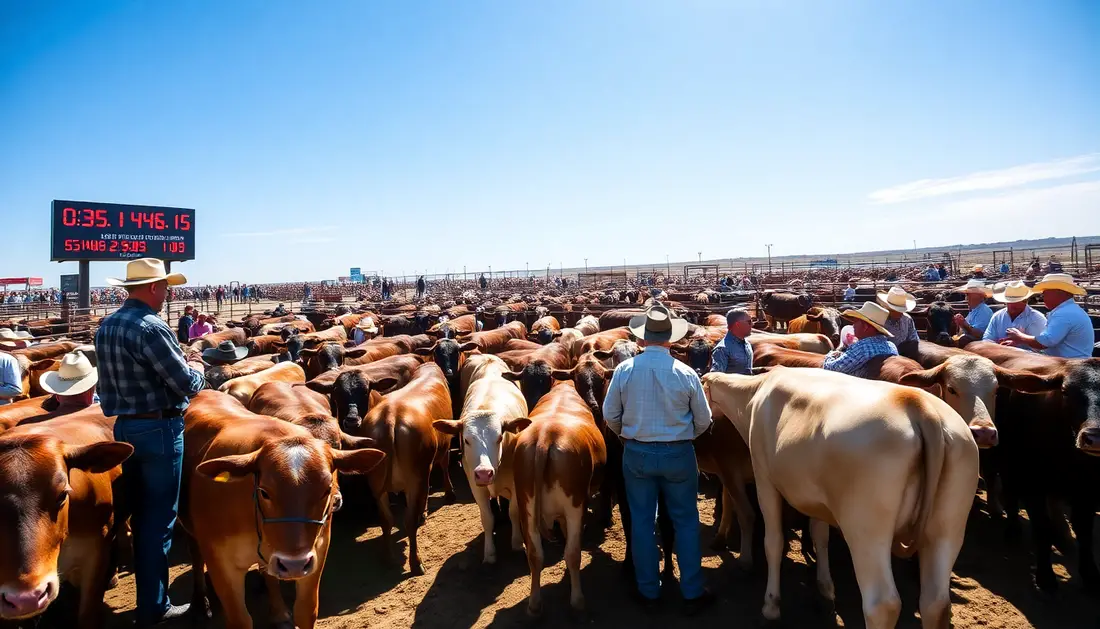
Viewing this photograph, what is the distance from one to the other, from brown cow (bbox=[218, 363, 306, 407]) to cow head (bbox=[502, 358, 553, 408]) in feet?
9.64

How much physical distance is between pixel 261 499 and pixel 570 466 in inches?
85.7

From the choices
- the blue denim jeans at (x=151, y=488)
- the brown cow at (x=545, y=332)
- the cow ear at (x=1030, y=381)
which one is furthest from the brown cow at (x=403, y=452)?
the brown cow at (x=545, y=332)

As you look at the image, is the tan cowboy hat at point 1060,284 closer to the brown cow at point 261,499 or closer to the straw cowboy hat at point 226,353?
the brown cow at point 261,499

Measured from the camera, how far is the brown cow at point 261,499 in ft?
10.2

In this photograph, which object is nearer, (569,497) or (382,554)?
(569,497)

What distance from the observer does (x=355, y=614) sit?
4738mm

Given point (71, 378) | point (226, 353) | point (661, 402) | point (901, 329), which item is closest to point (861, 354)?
point (901, 329)

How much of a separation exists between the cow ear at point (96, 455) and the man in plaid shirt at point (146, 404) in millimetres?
500

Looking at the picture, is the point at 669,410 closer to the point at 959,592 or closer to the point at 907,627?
the point at 907,627

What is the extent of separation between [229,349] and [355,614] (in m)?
4.78

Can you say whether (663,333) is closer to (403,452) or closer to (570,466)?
(570,466)

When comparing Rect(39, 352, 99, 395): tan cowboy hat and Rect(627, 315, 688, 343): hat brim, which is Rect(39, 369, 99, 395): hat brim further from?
Rect(627, 315, 688, 343): hat brim

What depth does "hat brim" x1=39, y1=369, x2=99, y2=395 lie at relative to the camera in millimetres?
5012

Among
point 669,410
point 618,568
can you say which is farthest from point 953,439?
point 618,568
